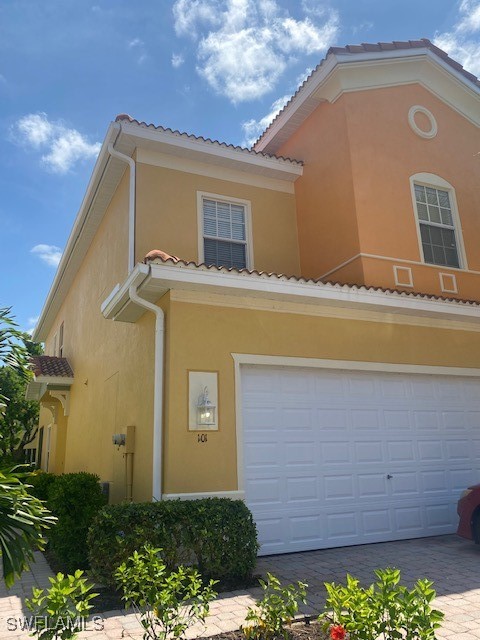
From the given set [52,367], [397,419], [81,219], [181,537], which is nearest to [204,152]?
[81,219]

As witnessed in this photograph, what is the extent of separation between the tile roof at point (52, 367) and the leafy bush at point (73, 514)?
290 inches

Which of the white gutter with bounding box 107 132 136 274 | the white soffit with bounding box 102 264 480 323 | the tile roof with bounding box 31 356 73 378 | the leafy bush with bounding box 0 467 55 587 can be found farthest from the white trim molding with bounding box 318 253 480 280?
the tile roof with bounding box 31 356 73 378

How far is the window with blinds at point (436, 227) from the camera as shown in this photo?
10.1 m

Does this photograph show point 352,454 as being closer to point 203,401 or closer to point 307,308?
point 307,308

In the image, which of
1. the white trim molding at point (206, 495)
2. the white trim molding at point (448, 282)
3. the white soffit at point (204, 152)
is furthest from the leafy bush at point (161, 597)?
the white trim molding at point (448, 282)

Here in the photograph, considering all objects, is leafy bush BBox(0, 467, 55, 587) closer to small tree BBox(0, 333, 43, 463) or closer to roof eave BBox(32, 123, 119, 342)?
roof eave BBox(32, 123, 119, 342)

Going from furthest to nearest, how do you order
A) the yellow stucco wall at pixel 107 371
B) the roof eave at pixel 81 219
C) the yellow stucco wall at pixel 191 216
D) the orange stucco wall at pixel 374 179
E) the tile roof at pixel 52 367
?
the tile roof at pixel 52 367, the roof eave at pixel 81 219, the orange stucco wall at pixel 374 179, the yellow stucco wall at pixel 191 216, the yellow stucco wall at pixel 107 371

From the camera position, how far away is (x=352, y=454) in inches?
313

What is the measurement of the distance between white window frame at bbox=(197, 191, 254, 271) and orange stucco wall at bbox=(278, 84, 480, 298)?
3.99 ft

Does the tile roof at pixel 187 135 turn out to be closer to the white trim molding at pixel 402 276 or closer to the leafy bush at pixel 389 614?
the white trim molding at pixel 402 276

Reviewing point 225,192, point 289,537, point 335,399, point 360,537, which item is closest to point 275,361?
point 335,399

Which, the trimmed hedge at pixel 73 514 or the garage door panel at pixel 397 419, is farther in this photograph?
the garage door panel at pixel 397 419

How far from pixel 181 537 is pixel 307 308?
12.8ft

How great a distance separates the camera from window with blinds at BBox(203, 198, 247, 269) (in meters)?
9.81
